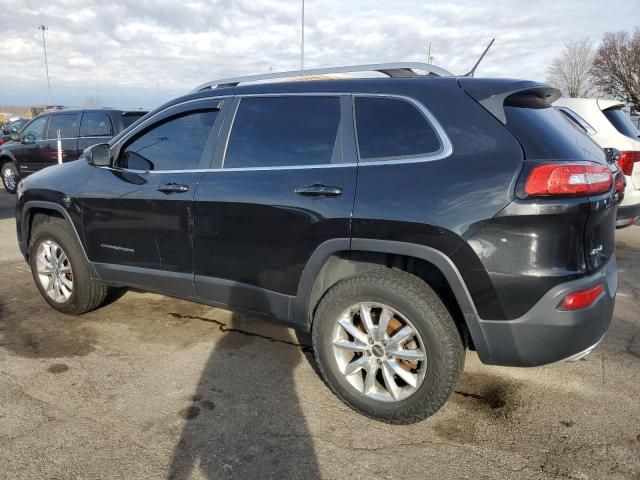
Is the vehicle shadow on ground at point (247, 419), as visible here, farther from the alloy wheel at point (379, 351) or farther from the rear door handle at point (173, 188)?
the rear door handle at point (173, 188)

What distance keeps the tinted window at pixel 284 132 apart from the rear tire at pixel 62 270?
5.63 feet

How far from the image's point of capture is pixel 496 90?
261cm

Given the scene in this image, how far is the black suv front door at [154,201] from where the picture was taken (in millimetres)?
3479

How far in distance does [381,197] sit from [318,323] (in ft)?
2.75

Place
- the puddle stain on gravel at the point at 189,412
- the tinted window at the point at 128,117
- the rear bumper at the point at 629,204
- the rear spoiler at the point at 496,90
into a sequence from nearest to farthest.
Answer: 1. the rear spoiler at the point at 496,90
2. the puddle stain on gravel at the point at 189,412
3. the rear bumper at the point at 629,204
4. the tinted window at the point at 128,117

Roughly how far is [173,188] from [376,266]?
4.90ft

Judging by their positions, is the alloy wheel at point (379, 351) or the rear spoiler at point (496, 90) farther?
the alloy wheel at point (379, 351)

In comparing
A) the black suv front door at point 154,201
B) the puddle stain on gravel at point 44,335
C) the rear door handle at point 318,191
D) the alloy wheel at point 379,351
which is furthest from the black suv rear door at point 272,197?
the puddle stain on gravel at point 44,335

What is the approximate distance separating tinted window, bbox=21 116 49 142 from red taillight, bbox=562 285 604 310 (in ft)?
36.5

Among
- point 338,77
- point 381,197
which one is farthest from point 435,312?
point 338,77

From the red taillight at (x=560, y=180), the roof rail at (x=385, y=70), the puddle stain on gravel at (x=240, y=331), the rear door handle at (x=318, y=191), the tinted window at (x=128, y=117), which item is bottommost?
the puddle stain on gravel at (x=240, y=331)

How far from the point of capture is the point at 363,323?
9.41ft

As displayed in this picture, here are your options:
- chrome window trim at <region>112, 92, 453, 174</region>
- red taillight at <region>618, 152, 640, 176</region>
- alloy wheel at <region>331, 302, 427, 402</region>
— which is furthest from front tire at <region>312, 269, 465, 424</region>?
red taillight at <region>618, 152, 640, 176</region>

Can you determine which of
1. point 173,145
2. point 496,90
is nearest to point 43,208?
point 173,145
